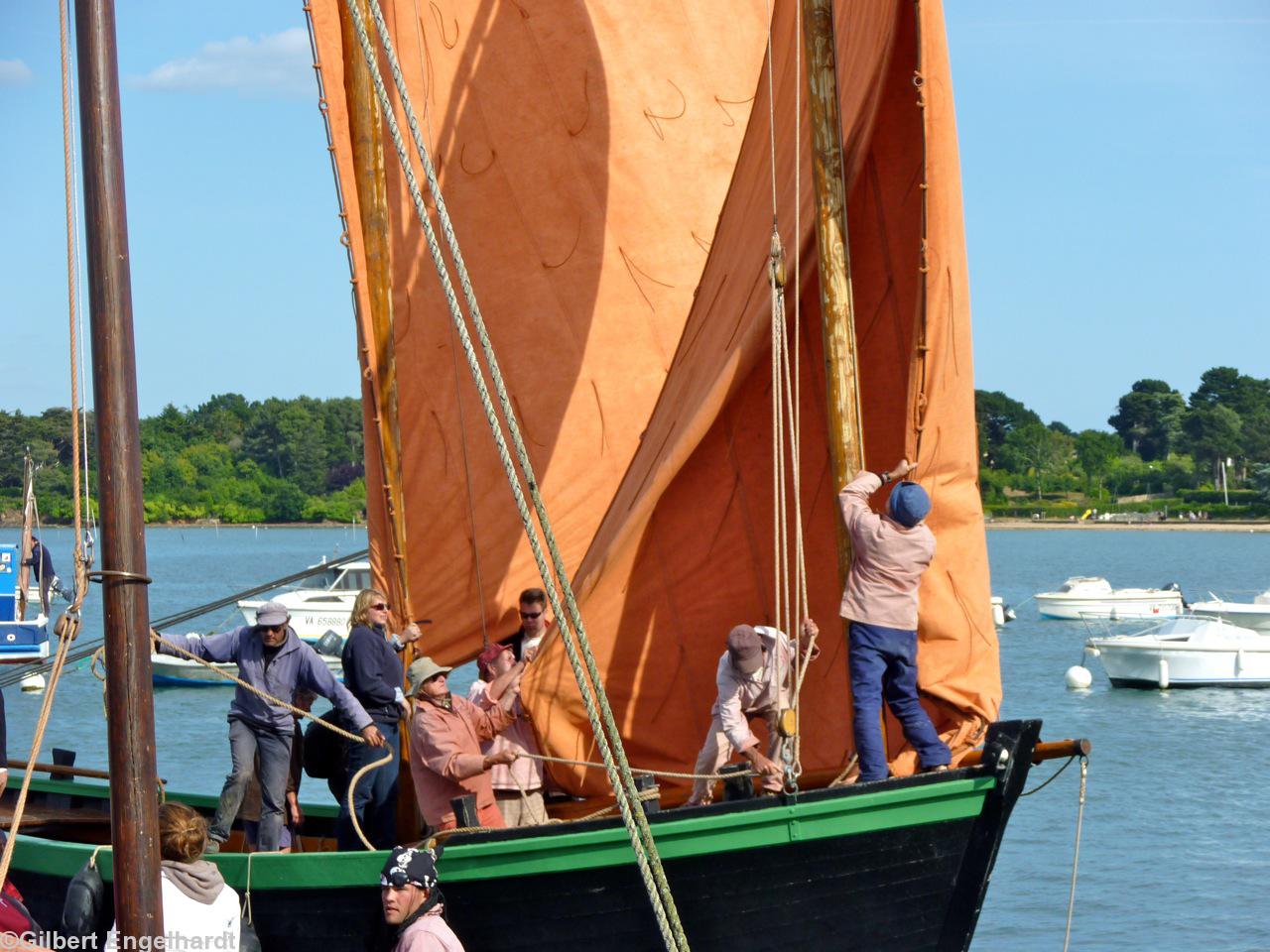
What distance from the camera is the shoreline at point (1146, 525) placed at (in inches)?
5059

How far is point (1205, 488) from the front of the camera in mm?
137000

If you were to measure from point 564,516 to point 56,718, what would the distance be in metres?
23.5

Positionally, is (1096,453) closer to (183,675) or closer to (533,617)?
(183,675)

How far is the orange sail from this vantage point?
28.9ft

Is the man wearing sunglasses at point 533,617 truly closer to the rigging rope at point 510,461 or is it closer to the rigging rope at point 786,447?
the rigging rope at point 786,447

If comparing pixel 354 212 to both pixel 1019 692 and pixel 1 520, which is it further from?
pixel 1 520

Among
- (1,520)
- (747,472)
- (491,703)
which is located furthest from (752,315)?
(1,520)

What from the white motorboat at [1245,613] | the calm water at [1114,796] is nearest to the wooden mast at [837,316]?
the calm water at [1114,796]

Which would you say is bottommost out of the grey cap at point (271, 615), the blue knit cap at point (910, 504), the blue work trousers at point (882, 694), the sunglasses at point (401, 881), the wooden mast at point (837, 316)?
the sunglasses at point (401, 881)

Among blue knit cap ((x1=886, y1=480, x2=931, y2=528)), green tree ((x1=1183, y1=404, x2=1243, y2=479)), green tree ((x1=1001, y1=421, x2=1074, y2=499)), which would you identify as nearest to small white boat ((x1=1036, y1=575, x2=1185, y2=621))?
blue knit cap ((x1=886, y1=480, x2=931, y2=528))

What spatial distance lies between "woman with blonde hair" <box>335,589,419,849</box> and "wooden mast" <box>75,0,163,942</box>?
4.16 metres

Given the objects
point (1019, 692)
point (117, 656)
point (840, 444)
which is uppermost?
point (840, 444)

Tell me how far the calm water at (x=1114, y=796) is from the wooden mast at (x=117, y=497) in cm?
1068

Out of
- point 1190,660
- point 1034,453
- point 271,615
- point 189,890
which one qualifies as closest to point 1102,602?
point 1190,660
